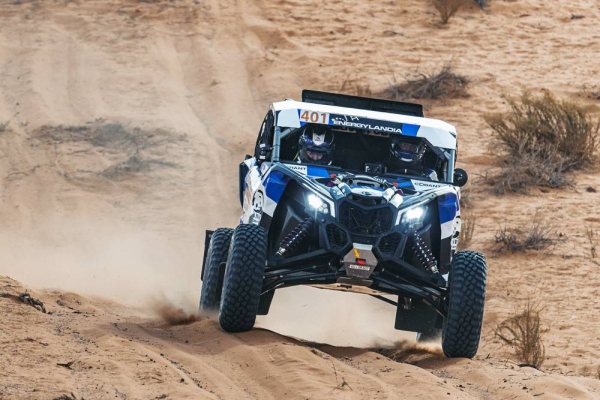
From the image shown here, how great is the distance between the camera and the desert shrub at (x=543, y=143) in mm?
18281

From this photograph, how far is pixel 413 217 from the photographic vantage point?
1020cm

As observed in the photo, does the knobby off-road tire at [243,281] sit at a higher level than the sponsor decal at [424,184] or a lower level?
lower

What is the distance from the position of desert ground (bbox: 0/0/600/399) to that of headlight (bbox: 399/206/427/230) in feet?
3.67

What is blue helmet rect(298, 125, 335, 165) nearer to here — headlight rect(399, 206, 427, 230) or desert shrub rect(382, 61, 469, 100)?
headlight rect(399, 206, 427, 230)

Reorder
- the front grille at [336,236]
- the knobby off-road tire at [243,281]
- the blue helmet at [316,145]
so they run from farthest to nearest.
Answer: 1. the blue helmet at [316,145]
2. the front grille at [336,236]
3. the knobby off-road tire at [243,281]

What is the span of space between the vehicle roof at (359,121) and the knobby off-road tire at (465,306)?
5.49ft

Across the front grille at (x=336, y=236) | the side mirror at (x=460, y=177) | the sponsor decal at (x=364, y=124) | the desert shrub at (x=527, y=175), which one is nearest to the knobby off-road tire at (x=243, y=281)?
the front grille at (x=336, y=236)

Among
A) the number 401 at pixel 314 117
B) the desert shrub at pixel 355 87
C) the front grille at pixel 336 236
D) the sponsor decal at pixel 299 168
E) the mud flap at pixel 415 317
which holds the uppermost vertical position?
the number 401 at pixel 314 117

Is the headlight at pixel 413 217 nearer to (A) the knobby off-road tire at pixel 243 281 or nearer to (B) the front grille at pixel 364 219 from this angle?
(B) the front grille at pixel 364 219

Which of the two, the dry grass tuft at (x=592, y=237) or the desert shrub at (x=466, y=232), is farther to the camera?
the desert shrub at (x=466, y=232)

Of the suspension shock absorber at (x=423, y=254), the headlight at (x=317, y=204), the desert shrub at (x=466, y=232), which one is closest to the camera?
the headlight at (x=317, y=204)

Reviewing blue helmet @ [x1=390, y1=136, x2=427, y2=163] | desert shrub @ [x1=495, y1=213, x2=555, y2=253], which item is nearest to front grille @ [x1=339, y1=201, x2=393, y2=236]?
blue helmet @ [x1=390, y1=136, x2=427, y2=163]

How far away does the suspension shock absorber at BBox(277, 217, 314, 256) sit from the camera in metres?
10.1

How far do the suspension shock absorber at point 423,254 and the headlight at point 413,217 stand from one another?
0.32 feet
